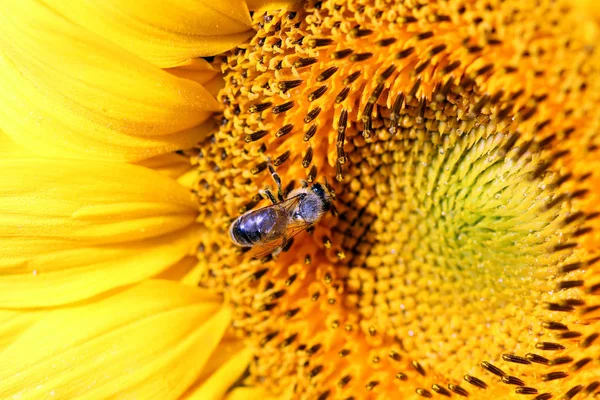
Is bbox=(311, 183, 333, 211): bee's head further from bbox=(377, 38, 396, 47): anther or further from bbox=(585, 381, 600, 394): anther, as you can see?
bbox=(585, 381, 600, 394): anther

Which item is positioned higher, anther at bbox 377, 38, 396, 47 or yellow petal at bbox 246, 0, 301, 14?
yellow petal at bbox 246, 0, 301, 14

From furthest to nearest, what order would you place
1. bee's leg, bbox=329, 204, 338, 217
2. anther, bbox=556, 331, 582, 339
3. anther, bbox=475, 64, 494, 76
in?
bee's leg, bbox=329, 204, 338, 217
anther, bbox=556, 331, 582, 339
anther, bbox=475, 64, 494, 76

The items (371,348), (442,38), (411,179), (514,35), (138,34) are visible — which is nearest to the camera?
(514,35)

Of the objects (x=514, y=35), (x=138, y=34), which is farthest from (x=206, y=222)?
(x=514, y=35)

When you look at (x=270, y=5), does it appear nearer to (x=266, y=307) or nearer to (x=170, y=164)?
(x=170, y=164)

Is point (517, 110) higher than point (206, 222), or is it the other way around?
point (206, 222)

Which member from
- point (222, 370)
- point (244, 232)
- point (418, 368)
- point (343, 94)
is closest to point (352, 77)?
point (343, 94)

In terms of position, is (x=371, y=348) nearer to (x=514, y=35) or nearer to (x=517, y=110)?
(x=517, y=110)

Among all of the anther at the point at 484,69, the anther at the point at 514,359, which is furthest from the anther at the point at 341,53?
the anther at the point at 514,359

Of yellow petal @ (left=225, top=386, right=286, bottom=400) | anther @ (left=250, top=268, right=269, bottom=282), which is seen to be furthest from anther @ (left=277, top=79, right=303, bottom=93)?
yellow petal @ (left=225, top=386, right=286, bottom=400)

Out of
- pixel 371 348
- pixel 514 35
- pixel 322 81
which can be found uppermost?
pixel 322 81
